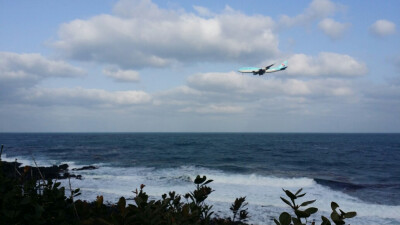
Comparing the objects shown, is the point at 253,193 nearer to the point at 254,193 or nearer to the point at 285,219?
the point at 254,193

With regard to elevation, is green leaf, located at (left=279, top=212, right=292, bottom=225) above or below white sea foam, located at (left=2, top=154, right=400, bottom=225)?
above

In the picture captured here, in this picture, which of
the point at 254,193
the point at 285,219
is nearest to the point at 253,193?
the point at 254,193

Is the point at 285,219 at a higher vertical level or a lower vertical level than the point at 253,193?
higher

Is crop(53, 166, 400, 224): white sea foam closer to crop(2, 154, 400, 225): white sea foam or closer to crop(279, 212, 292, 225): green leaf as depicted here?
crop(2, 154, 400, 225): white sea foam

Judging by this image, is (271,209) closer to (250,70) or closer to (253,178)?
(253,178)

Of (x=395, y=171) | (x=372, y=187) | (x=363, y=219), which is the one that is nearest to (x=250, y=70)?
(x=372, y=187)

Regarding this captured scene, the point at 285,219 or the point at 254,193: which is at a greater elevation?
the point at 285,219

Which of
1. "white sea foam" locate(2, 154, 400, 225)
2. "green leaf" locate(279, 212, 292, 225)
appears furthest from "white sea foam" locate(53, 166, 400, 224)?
"green leaf" locate(279, 212, 292, 225)

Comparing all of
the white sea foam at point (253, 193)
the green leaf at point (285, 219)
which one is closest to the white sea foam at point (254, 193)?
the white sea foam at point (253, 193)

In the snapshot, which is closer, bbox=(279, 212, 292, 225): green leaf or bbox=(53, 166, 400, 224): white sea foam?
bbox=(279, 212, 292, 225): green leaf

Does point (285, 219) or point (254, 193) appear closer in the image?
point (285, 219)
